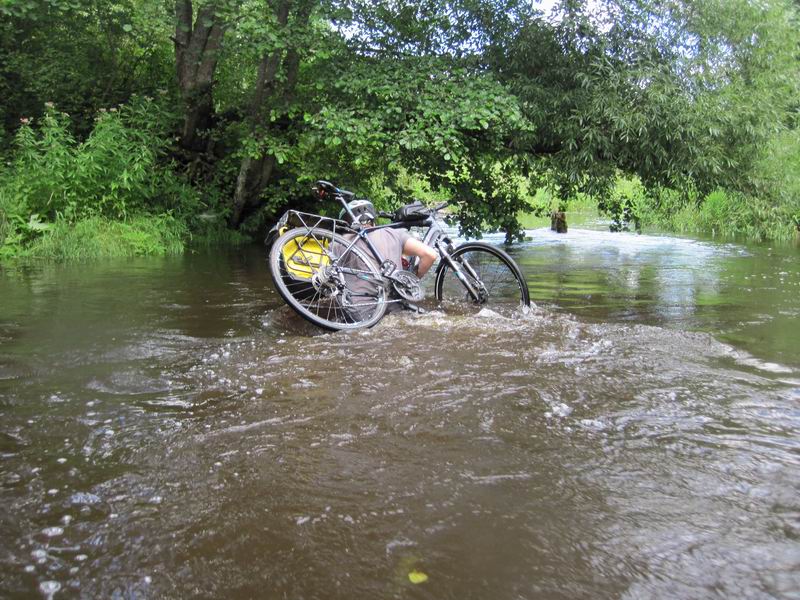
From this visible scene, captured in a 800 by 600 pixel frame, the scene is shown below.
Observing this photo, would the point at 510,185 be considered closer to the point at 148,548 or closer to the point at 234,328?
the point at 234,328

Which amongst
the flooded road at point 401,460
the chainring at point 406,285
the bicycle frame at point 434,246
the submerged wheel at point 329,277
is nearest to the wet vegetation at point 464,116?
the bicycle frame at point 434,246

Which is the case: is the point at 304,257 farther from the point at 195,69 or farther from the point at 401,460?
the point at 195,69

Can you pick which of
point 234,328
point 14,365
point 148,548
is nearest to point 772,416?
point 148,548

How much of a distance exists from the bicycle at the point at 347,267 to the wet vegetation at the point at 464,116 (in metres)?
3.21

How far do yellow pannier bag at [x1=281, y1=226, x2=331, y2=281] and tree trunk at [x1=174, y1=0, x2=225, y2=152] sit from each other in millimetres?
8406

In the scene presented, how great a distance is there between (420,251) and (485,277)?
0.72 metres

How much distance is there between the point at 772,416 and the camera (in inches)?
118

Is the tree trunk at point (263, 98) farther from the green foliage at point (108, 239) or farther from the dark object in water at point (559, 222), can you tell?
the dark object in water at point (559, 222)

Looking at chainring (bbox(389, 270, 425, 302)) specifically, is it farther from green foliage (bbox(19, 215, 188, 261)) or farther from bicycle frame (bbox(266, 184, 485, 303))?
green foliage (bbox(19, 215, 188, 261))

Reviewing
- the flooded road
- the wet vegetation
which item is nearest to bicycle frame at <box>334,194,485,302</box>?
the flooded road

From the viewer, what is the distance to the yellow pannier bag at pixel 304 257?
5.04m

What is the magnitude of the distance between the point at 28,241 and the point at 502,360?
8332 millimetres

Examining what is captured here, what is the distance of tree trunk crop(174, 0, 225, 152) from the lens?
12.3 metres

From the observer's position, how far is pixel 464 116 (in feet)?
28.1
